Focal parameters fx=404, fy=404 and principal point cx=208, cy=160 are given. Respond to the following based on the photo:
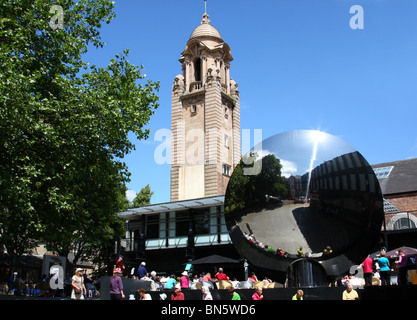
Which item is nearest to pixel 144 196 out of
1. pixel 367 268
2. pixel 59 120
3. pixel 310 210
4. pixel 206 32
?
pixel 206 32

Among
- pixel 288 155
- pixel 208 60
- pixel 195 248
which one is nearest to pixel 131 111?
pixel 288 155

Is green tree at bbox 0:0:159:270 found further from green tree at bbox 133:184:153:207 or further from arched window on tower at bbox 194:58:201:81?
arched window on tower at bbox 194:58:201:81

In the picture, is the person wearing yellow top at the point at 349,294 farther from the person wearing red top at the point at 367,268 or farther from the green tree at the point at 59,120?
the green tree at the point at 59,120

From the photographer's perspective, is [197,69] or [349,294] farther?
[197,69]

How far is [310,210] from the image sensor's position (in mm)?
9141

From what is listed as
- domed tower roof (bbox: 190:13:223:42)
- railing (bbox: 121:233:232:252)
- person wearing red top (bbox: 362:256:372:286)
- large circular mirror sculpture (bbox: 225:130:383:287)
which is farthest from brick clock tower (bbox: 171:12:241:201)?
large circular mirror sculpture (bbox: 225:130:383:287)

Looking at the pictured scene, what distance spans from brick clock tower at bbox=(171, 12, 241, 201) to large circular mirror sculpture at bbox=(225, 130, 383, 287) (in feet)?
126

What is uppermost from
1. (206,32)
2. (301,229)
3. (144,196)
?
(206,32)

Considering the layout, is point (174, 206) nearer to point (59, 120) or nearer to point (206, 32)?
point (59, 120)

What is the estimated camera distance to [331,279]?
9242 mm

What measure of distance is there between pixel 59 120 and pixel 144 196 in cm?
3723

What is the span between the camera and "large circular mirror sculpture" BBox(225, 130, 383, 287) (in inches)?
356

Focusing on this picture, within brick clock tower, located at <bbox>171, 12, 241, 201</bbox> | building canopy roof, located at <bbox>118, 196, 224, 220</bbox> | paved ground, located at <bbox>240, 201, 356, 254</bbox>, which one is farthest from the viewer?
brick clock tower, located at <bbox>171, 12, 241, 201</bbox>

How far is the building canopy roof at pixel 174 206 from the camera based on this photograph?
36.9 meters
